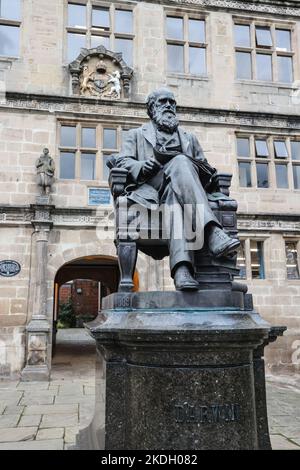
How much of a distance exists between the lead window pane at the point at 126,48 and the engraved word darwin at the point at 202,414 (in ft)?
27.5

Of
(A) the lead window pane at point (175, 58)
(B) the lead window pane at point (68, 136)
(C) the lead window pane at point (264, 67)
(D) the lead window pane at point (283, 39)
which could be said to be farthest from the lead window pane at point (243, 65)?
(B) the lead window pane at point (68, 136)

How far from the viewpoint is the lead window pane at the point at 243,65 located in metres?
9.44

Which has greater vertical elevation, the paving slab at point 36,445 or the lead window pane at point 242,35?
the lead window pane at point 242,35

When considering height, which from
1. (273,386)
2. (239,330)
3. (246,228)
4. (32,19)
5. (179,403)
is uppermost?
(32,19)

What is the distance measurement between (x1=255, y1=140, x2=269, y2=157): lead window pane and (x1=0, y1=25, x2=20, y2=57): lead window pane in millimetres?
5639

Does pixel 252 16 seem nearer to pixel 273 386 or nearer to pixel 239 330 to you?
pixel 273 386

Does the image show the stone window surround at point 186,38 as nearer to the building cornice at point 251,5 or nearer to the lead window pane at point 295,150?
the building cornice at point 251,5

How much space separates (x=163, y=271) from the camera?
26.1 feet

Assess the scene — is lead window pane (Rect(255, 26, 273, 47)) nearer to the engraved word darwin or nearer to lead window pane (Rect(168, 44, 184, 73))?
lead window pane (Rect(168, 44, 184, 73))

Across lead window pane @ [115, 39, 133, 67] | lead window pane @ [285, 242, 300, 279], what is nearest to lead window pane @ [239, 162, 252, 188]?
lead window pane @ [285, 242, 300, 279]

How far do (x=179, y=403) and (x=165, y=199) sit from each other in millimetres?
1359

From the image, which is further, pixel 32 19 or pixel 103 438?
pixel 32 19

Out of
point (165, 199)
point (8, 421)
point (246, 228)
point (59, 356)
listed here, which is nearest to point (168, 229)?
point (165, 199)

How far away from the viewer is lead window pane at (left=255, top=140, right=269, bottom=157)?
9101 mm
